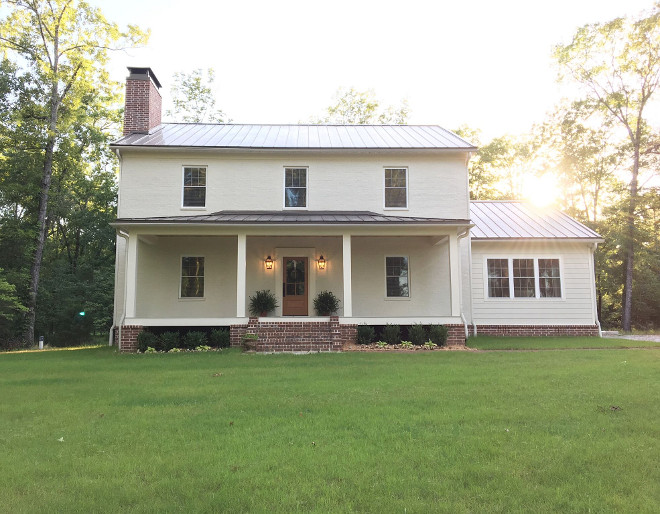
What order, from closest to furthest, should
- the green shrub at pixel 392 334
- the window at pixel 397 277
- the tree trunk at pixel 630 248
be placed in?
the green shrub at pixel 392 334 < the window at pixel 397 277 < the tree trunk at pixel 630 248

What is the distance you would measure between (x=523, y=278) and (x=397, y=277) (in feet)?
14.5

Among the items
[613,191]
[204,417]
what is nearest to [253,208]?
[204,417]

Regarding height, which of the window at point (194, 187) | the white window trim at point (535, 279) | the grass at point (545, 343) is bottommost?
the grass at point (545, 343)

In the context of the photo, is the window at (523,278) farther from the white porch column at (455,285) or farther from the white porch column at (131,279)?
the white porch column at (131,279)

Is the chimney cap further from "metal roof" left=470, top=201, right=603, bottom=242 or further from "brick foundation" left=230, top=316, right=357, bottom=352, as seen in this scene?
"metal roof" left=470, top=201, right=603, bottom=242

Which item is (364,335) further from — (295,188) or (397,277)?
(295,188)

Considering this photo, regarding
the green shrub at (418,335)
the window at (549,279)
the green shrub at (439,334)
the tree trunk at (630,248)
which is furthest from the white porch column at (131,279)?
the tree trunk at (630,248)

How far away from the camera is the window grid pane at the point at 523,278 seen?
16.0 m

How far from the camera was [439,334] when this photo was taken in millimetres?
12773

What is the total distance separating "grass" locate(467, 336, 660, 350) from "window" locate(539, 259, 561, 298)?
5.72 feet

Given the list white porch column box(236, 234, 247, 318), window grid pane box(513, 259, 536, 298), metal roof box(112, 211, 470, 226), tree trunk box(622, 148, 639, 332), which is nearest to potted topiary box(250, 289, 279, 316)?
white porch column box(236, 234, 247, 318)

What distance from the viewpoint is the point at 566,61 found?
24766mm

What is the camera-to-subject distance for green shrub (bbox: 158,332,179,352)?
41.1 feet

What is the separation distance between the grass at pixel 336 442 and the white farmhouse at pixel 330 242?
7150mm
